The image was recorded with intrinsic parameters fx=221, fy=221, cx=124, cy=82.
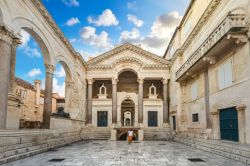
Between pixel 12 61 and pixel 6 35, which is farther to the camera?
pixel 12 61

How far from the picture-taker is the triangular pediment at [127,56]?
93.1 ft

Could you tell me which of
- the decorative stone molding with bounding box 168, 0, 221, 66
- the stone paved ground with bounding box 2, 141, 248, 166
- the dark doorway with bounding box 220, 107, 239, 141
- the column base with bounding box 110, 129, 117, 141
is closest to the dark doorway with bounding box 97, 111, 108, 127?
the column base with bounding box 110, 129, 117, 141

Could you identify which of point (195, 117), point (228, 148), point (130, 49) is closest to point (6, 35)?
point (228, 148)

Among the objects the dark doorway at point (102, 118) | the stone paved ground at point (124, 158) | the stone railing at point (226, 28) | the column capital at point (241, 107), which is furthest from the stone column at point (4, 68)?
the dark doorway at point (102, 118)

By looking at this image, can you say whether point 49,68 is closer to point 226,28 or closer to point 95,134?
point 95,134

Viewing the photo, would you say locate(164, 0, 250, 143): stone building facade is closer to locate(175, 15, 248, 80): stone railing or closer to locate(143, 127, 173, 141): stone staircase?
locate(175, 15, 248, 80): stone railing

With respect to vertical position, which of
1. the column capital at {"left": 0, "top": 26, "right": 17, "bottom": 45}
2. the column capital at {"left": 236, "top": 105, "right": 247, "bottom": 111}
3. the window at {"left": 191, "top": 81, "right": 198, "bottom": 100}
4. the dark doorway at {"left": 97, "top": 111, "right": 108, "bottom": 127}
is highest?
the column capital at {"left": 0, "top": 26, "right": 17, "bottom": 45}

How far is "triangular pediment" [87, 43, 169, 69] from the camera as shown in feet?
93.1

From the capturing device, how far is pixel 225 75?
13367mm

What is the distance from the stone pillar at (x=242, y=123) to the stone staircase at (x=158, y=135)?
45.9ft

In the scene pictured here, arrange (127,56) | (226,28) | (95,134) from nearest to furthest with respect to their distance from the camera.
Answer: (226,28), (95,134), (127,56)

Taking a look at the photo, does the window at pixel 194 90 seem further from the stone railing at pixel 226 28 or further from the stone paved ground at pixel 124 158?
the stone paved ground at pixel 124 158

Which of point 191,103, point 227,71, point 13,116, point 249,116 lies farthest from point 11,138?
point 191,103

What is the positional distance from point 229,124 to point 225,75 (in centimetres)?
292
